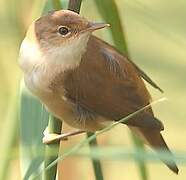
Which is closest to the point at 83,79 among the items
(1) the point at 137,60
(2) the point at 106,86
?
(2) the point at 106,86

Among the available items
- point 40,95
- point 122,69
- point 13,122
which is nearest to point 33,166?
point 13,122

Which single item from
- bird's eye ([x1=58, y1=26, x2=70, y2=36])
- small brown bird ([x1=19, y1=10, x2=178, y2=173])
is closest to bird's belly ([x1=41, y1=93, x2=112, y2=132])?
small brown bird ([x1=19, y1=10, x2=178, y2=173])

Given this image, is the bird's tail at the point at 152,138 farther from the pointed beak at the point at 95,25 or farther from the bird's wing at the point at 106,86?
the pointed beak at the point at 95,25

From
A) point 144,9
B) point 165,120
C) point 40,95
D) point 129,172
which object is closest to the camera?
point 144,9

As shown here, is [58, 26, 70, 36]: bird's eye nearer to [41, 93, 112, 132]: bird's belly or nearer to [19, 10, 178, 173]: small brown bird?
[19, 10, 178, 173]: small brown bird

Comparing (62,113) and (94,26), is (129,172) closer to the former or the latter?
(62,113)

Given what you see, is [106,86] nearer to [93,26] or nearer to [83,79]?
[83,79]
